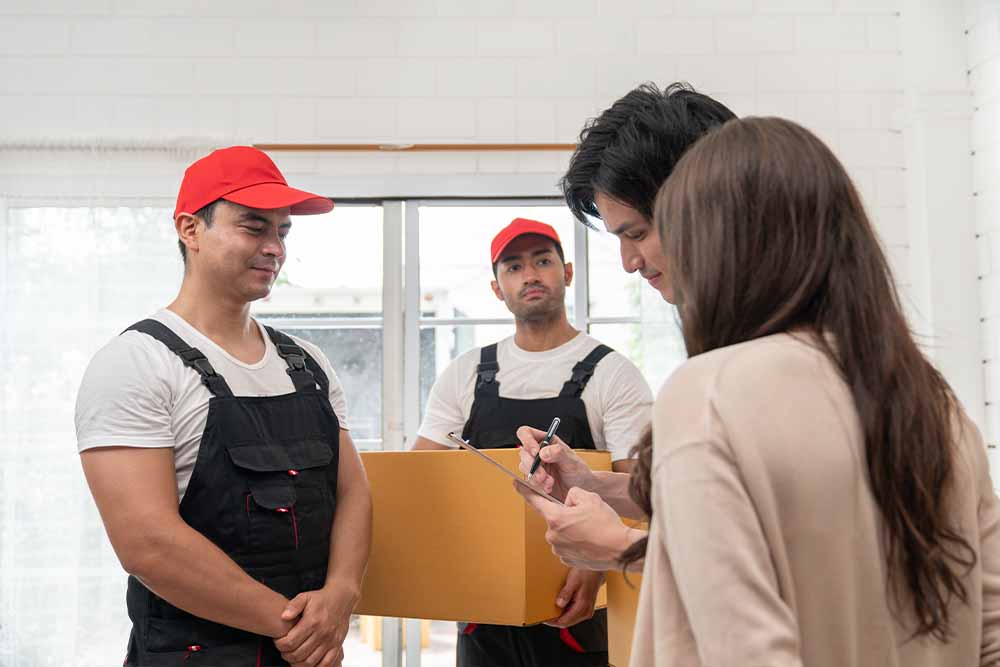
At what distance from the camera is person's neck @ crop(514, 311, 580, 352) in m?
3.05

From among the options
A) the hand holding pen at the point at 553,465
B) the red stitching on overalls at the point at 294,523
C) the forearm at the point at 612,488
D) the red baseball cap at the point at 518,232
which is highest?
the red baseball cap at the point at 518,232

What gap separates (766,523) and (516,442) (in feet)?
6.31

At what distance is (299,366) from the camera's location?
82.7 inches

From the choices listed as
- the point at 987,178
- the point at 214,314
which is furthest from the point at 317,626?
the point at 987,178

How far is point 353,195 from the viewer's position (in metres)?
3.80

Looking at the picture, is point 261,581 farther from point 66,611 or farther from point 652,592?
point 66,611

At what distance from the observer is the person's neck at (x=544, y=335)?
10.0 feet

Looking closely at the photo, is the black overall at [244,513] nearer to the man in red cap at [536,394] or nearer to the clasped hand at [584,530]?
the clasped hand at [584,530]

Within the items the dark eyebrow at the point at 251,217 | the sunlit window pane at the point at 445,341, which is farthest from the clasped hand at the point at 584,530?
the sunlit window pane at the point at 445,341

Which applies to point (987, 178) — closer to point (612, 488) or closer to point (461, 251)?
point (461, 251)

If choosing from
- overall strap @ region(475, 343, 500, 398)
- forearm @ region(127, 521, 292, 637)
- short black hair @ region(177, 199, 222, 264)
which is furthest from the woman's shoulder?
overall strap @ region(475, 343, 500, 398)

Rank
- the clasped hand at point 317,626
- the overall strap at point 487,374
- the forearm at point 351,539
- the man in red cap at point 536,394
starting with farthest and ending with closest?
the overall strap at point 487,374 < the man in red cap at point 536,394 < the forearm at point 351,539 < the clasped hand at point 317,626

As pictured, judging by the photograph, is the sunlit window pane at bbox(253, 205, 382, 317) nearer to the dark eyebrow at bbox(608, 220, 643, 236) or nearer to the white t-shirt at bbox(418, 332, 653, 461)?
the white t-shirt at bbox(418, 332, 653, 461)

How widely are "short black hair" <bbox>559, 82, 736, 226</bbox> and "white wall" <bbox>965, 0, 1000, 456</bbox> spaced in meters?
2.45
